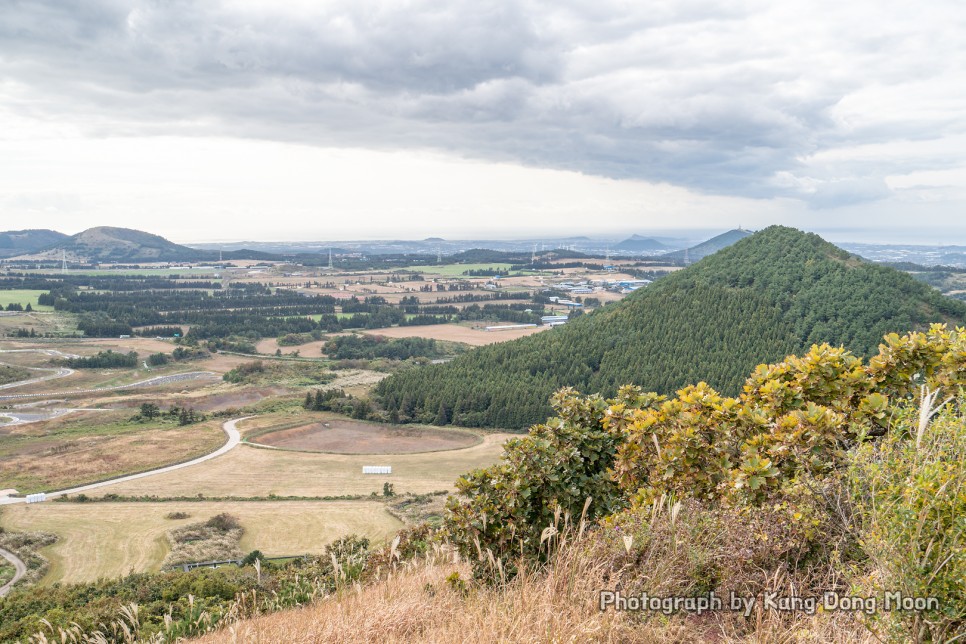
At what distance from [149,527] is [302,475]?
51.6ft

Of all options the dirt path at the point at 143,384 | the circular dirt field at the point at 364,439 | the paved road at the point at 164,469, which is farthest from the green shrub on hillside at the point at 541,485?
the dirt path at the point at 143,384

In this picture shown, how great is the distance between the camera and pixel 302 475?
5706cm

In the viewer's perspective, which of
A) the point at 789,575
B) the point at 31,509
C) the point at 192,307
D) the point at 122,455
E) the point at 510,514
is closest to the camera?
the point at 789,575

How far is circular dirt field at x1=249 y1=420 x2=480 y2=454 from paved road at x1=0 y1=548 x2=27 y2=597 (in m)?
30.0

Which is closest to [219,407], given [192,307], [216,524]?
[216,524]

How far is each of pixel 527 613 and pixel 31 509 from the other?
180 ft

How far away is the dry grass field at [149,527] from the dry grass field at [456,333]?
298 ft

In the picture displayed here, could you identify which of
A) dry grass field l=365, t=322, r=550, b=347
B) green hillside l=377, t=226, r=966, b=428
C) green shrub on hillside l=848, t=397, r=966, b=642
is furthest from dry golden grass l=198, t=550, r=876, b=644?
dry grass field l=365, t=322, r=550, b=347

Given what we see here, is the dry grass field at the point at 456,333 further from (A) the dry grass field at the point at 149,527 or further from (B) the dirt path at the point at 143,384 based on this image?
(A) the dry grass field at the point at 149,527

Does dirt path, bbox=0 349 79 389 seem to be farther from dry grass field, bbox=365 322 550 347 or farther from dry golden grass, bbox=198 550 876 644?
dry golden grass, bbox=198 550 876 644

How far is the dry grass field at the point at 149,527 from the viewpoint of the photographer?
37.0m

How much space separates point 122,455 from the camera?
62.4m

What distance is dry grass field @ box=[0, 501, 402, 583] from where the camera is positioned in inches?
1455

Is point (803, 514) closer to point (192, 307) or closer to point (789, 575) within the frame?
point (789, 575)
